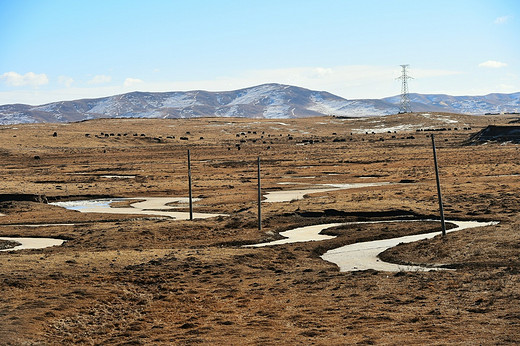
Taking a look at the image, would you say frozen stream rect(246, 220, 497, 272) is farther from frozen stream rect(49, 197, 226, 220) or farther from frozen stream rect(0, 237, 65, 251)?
frozen stream rect(0, 237, 65, 251)

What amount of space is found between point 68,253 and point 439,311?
819 inches

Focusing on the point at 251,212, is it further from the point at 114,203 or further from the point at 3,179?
the point at 3,179

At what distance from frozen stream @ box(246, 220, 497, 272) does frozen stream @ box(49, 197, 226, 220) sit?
10.6 m

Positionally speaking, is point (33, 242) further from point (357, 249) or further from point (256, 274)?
point (357, 249)

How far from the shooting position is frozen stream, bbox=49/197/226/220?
5306 cm

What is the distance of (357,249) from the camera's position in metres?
36.6

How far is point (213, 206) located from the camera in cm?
5703

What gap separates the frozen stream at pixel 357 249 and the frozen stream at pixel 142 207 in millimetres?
10573

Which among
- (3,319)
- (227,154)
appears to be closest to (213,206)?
(3,319)

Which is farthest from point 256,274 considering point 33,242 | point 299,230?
point 33,242

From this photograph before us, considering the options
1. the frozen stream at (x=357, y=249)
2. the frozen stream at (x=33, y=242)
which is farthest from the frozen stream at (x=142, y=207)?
the frozen stream at (x=33, y=242)

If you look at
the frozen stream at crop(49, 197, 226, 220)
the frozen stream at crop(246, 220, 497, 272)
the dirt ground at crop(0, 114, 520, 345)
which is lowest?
the frozen stream at crop(49, 197, 226, 220)

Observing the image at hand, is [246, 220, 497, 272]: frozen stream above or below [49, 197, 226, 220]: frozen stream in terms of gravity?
above

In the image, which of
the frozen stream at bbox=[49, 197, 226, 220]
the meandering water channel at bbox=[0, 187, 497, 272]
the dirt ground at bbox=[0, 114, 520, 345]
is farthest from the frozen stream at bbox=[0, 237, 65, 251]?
the frozen stream at bbox=[49, 197, 226, 220]
